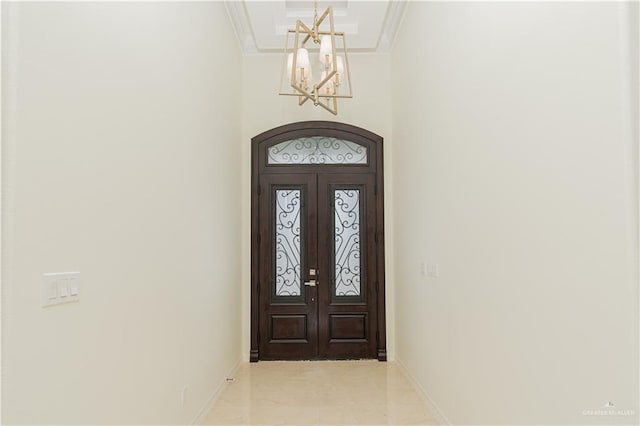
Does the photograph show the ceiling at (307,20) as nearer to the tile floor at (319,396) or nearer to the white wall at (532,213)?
the white wall at (532,213)

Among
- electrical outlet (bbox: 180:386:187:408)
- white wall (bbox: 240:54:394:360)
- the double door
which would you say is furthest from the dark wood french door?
electrical outlet (bbox: 180:386:187:408)

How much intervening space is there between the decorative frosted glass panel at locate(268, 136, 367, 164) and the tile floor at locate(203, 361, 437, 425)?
242cm

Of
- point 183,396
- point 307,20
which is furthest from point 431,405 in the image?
point 307,20

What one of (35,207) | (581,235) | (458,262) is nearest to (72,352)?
(35,207)

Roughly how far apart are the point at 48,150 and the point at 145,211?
94cm

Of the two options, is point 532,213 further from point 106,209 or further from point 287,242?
point 287,242

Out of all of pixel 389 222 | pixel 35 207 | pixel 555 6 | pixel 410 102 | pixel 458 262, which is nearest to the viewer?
pixel 35 207

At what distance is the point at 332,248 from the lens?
592 centimetres

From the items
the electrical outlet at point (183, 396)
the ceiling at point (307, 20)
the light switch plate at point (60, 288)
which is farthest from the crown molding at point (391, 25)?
the light switch plate at point (60, 288)

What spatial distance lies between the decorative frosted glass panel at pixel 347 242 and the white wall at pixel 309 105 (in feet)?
1.32

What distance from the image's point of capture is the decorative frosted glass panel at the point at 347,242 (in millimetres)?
5918

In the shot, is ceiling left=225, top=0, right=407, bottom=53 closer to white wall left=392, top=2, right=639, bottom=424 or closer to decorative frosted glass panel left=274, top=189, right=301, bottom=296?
white wall left=392, top=2, right=639, bottom=424

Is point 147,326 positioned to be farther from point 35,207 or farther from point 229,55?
point 229,55

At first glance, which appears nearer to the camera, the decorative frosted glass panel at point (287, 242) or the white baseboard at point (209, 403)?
the white baseboard at point (209, 403)
